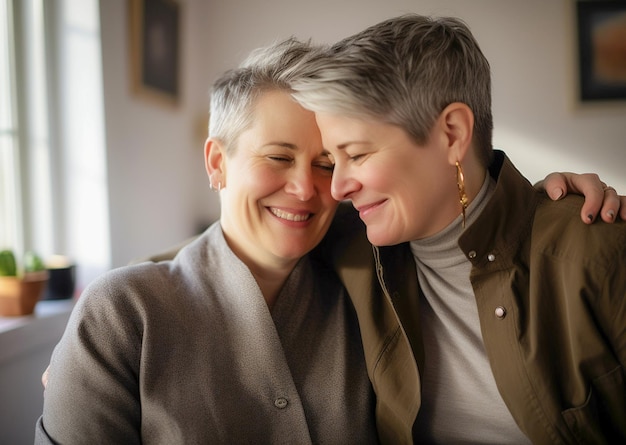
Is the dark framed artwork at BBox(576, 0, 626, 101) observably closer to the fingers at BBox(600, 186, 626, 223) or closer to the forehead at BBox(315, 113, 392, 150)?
the fingers at BBox(600, 186, 626, 223)

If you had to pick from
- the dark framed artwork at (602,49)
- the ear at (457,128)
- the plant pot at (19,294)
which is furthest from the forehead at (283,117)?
the plant pot at (19,294)

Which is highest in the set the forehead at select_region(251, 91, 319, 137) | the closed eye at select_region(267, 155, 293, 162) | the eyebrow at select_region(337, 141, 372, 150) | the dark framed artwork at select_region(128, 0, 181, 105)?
the dark framed artwork at select_region(128, 0, 181, 105)

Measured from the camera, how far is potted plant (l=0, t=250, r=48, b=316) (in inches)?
73.7

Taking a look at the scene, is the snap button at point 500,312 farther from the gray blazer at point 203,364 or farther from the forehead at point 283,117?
the forehead at point 283,117

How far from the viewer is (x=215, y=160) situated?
1307 mm

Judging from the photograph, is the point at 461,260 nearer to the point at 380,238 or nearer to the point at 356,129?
the point at 380,238

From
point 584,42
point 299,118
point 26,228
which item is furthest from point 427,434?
point 26,228

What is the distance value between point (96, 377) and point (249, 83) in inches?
25.9

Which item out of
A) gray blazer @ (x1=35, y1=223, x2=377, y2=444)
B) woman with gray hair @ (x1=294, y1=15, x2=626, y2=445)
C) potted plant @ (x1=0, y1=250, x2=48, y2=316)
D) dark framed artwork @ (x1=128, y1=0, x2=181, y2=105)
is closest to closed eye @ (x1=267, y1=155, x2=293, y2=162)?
woman with gray hair @ (x1=294, y1=15, x2=626, y2=445)

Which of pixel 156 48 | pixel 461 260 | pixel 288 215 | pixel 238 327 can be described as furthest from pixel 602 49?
pixel 156 48

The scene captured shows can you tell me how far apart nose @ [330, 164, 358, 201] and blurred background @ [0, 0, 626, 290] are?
2.19 ft

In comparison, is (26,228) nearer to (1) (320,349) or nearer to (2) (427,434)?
(1) (320,349)

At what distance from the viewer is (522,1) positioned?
5.63ft

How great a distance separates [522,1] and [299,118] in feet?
3.21
